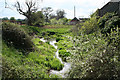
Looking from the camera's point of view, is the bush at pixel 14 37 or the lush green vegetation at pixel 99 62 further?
the bush at pixel 14 37

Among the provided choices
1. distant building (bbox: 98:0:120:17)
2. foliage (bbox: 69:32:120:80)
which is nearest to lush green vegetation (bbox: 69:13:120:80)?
foliage (bbox: 69:32:120:80)

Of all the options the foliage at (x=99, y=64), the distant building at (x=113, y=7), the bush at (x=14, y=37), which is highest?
the distant building at (x=113, y=7)

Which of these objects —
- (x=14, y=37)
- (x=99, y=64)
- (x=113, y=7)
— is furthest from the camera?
(x=113, y=7)

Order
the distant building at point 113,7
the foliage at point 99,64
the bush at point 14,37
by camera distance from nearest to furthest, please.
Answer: the foliage at point 99,64, the bush at point 14,37, the distant building at point 113,7

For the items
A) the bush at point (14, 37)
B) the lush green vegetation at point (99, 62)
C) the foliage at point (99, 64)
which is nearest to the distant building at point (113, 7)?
the lush green vegetation at point (99, 62)

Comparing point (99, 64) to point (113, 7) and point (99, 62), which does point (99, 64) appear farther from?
point (113, 7)

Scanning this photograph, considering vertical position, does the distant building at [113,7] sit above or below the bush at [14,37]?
above

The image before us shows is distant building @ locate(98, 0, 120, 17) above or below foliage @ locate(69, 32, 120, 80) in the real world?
above

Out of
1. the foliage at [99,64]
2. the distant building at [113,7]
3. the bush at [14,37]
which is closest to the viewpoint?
the foliage at [99,64]

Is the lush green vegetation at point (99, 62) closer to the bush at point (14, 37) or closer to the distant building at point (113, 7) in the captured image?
the bush at point (14, 37)

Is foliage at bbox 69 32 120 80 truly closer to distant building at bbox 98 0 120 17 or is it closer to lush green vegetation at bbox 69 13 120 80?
lush green vegetation at bbox 69 13 120 80

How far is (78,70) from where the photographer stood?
103 inches

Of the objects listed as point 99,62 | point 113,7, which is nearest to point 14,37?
point 99,62

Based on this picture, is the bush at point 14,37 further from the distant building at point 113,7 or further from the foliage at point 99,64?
the distant building at point 113,7
